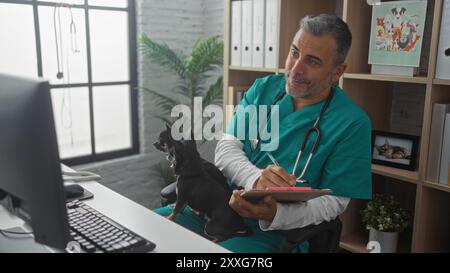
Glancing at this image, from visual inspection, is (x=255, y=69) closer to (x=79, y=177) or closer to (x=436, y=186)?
(x=436, y=186)

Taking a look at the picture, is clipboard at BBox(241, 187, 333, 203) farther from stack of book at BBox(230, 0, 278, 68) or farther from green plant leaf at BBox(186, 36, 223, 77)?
green plant leaf at BBox(186, 36, 223, 77)

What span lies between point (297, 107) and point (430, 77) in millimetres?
568

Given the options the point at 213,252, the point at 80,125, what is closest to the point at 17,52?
the point at 80,125

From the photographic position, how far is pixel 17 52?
106 inches

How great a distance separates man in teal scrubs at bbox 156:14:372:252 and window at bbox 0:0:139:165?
59.7 inches

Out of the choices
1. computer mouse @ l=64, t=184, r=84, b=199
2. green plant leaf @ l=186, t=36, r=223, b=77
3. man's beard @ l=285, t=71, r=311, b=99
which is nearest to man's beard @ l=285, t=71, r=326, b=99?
man's beard @ l=285, t=71, r=311, b=99

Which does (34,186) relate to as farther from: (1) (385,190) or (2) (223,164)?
(1) (385,190)

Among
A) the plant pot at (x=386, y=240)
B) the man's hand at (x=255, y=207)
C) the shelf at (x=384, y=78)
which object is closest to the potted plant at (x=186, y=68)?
the shelf at (x=384, y=78)

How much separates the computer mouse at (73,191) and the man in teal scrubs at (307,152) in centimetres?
34

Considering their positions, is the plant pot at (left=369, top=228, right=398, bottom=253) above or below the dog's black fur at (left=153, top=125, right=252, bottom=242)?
below

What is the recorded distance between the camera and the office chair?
4.26ft

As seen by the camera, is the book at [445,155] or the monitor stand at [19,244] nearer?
the monitor stand at [19,244]

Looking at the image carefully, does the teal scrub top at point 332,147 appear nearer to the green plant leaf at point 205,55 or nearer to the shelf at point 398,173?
the shelf at point 398,173

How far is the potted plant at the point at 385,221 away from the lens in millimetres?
1976
